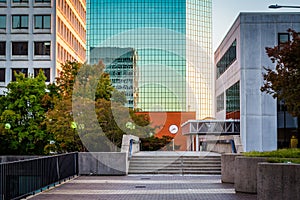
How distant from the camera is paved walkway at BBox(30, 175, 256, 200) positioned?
19.6m

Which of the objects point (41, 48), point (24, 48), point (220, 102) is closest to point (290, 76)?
point (220, 102)

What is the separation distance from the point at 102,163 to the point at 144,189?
7895 mm

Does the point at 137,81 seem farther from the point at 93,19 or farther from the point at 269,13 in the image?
the point at 93,19

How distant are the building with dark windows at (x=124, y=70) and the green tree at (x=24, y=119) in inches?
270

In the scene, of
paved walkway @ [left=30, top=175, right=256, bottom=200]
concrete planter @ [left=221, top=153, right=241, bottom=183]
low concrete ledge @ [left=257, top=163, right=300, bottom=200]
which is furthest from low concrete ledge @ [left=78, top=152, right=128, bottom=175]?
low concrete ledge @ [left=257, top=163, right=300, bottom=200]

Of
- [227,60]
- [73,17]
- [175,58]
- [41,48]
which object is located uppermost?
[73,17]

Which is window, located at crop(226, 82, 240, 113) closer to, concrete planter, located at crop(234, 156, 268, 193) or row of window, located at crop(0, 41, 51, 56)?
row of window, located at crop(0, 41, 51, 56)

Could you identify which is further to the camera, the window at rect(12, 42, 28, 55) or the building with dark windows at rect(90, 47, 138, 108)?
the window at rect(12, 42, 28, 55)

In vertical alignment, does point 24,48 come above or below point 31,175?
above

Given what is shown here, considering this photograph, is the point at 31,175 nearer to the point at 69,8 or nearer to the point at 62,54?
the point at 62,54

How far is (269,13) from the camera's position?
52156 mm

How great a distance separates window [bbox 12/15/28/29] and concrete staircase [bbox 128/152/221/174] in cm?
4671

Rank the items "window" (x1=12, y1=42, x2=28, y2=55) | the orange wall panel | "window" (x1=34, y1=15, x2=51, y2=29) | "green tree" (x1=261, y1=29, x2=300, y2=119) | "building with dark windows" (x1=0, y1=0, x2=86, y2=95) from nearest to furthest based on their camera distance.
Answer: "green tree" (x1=261, y1=29, x2=300, y2=119) < the orange wall panel < "building with dark windows" (x1=0, y1=0, x2=86, y2=95) < "window" (x1=34, y1=15, x2=51, y2=29) < "window" (x1=12, y1=42, x2=28, y2=55)

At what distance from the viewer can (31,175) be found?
2003 centimetres
